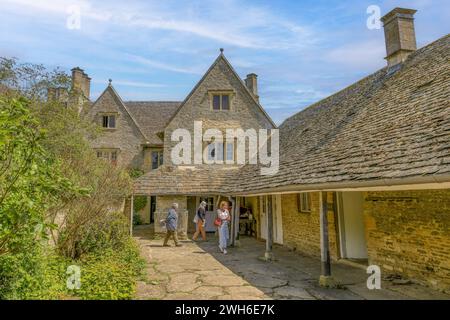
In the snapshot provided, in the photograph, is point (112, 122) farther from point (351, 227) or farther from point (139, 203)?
point (351, 227)

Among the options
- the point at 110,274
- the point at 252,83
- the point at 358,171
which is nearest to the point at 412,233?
the point at 358,171

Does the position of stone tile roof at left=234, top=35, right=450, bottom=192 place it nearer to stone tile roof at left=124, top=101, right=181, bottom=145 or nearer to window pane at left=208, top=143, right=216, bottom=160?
window pane at left=208, top=143, right=216, bottom=160

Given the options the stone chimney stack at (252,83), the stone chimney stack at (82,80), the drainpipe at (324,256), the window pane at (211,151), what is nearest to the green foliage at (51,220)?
the drainpipe at (324,256)

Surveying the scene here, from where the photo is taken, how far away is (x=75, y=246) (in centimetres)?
930

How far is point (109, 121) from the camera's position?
25.5 meters

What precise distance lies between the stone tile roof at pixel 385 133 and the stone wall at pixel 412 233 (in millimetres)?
1514

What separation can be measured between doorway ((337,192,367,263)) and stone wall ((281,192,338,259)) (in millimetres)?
300

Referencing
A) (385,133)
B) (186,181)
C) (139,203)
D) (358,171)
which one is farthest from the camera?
(139,203)

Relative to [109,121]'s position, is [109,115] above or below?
above

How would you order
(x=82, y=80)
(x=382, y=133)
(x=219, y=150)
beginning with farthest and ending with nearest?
(x=82, y=80) < (x=219, y=150) < (x=382, y=133)

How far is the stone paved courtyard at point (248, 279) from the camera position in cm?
639

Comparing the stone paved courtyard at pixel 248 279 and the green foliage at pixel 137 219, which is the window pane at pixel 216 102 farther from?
the stone paved courtyard at pixel 248 279

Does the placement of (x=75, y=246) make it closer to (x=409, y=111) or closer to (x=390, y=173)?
(x=390, y=173)

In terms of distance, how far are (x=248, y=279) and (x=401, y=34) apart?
11780mm
